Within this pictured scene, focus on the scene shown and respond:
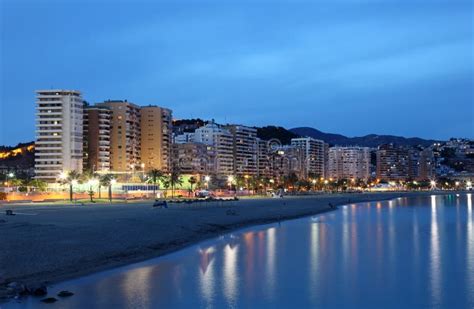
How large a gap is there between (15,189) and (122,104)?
56.8 meters

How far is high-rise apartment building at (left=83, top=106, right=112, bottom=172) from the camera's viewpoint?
444 ft

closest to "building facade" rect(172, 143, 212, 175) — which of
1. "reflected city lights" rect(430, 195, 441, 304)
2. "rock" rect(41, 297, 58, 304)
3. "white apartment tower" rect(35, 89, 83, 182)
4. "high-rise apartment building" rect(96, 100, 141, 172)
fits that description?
"high-rise apartment building" rect(96, 100, 141, 172)

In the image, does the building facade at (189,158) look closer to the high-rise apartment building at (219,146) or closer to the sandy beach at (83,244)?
the high-rise apartment building at (219,146)

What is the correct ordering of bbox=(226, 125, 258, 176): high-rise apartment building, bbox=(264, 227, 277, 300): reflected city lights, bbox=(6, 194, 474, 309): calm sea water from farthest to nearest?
bbox=(226, 125, 258, 176): high-rise apartment building → bbox=(264, 227, 277, 300): reflected city lights → bbox=(6, 194, 474, 309): calm sea water

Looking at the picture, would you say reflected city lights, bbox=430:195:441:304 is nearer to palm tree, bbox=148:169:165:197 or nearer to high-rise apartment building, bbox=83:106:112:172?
palm tree, bbox=148:169:165:197

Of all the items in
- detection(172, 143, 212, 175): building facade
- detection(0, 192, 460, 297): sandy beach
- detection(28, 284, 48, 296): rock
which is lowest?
detection(28, 284, 48, 296): rock

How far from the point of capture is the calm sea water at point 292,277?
20031mm

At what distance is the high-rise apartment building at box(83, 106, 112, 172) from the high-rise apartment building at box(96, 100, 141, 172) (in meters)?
3.46

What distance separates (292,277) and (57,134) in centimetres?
10832

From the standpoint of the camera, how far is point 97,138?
447 feet

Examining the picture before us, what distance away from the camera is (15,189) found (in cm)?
8919

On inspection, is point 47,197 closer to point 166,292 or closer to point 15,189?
point 15,189

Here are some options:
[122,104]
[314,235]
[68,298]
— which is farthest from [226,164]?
[68,298]

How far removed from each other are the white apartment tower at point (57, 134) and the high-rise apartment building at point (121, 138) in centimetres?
1411
